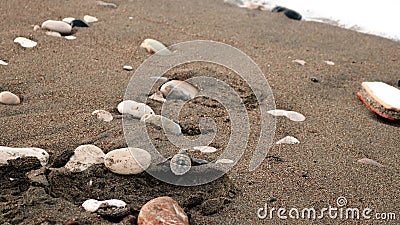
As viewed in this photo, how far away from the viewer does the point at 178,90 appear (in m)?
2.86

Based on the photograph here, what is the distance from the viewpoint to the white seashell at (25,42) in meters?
3.27

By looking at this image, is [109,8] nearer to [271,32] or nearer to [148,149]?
[271,32]

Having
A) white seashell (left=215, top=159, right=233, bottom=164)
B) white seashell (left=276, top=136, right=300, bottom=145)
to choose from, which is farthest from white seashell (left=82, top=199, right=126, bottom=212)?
white seashell (left=276, top=136, right=300, bottom=145)

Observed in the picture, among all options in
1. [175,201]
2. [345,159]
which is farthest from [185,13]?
[175,201]

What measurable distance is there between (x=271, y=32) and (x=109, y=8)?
4.12ft

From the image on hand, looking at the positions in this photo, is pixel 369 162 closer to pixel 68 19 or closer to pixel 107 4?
pixel 68 19

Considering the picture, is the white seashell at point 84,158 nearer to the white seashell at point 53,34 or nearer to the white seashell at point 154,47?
the white seashell at point 154,47

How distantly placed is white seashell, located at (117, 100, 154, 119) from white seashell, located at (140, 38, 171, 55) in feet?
2.61

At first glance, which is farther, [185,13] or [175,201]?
[185,13]

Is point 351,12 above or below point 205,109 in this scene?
above

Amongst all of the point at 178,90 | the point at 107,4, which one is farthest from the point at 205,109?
the point at 107,4

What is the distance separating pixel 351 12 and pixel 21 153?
3.31 m

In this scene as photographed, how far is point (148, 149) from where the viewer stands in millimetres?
2322

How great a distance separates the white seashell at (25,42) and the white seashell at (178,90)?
0.96 meters
